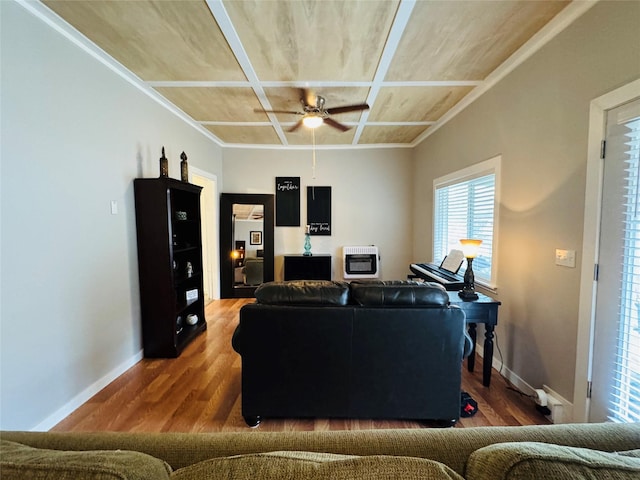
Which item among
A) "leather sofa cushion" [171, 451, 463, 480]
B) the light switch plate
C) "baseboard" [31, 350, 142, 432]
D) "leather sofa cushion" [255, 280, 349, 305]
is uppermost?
the light switch plate

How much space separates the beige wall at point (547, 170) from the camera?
5.04ft

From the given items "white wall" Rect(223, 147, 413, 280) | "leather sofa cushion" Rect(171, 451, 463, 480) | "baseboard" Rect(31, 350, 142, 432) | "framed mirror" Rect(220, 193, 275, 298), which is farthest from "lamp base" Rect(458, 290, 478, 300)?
"framed mirror" Rect(220, 193, 275, 298)

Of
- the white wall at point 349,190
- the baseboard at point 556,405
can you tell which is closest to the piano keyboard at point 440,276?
the baseboard at point 556,405

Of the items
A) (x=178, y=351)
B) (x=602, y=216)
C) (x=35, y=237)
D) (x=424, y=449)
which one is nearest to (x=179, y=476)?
(x=424, y=449)

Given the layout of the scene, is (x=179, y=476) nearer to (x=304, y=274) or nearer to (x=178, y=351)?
(x=178, y=351)

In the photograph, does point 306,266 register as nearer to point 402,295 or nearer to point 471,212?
point 471,212

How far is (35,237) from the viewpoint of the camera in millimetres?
1663

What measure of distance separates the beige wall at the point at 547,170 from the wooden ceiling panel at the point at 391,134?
4.30ft

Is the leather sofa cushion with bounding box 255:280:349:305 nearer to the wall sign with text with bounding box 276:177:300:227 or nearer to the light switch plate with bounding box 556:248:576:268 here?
the light switch plate with bounding box 556:248:576:268

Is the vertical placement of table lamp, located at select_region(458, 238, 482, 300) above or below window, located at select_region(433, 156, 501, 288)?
below

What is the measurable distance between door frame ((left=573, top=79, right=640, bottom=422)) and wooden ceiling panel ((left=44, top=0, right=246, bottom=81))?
2.51 meters

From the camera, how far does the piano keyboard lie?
2.49 m

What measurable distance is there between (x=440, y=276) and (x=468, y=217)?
84 centimetres

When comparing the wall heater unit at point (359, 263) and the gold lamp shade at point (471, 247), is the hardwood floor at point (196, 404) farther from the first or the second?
the wall heater unit at point (359, 263)
